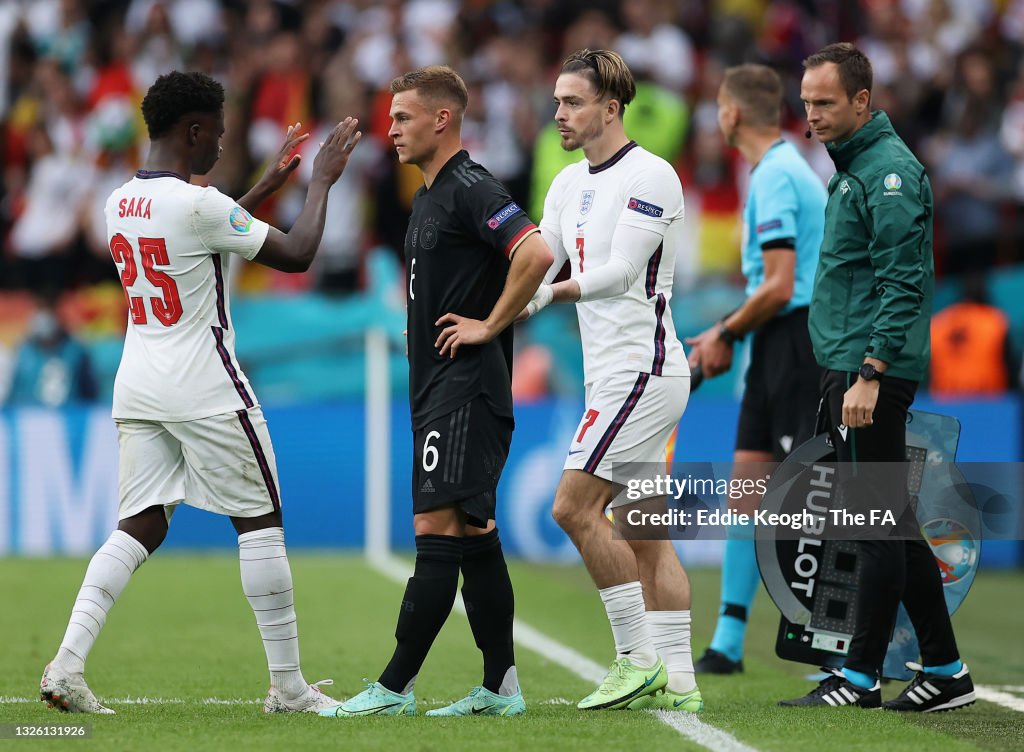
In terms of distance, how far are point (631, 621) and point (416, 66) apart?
10873 mm

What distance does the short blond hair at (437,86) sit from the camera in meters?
5.46

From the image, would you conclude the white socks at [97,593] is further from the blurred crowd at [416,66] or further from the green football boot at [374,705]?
the blurred crowd at [416,66]

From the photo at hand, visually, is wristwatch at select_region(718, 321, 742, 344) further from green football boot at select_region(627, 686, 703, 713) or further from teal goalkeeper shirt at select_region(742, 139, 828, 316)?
green football boot at select_region(627, 686, 703, 713)

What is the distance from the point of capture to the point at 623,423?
5.71 meters

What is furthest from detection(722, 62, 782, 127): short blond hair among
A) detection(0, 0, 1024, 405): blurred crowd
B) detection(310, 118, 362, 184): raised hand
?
detection(0, 0, 1024, 405): blurred crowd

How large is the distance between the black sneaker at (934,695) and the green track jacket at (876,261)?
3.90 feet

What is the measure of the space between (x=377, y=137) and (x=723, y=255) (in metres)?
3.65

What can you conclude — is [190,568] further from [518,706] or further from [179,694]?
[518,706]

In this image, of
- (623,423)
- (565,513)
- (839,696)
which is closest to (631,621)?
(565,513)

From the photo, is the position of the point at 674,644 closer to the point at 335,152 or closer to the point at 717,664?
the point at 717,664

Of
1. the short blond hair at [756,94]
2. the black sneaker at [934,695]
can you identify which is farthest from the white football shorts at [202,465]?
the short blond hair at [756,94]

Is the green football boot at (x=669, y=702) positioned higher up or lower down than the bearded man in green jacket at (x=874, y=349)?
lower down

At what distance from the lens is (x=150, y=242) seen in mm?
5422

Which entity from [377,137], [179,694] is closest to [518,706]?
[179,694]
